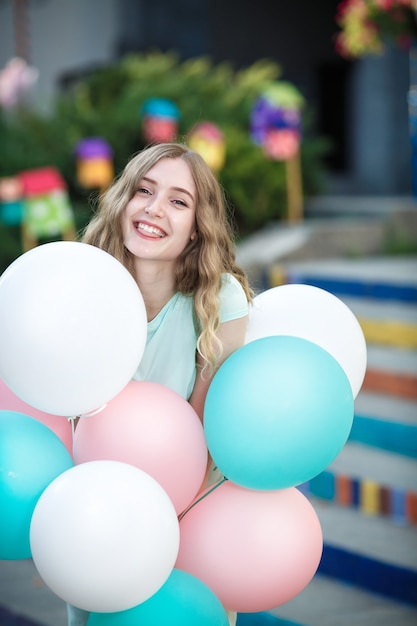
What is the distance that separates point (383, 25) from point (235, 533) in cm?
506

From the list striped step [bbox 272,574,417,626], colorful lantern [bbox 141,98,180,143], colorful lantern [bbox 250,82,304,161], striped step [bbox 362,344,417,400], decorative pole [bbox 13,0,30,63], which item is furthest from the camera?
decorative pole [bbox 13,0,30,63]

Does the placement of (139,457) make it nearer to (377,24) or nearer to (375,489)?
(375,489)

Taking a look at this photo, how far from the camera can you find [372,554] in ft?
9.49

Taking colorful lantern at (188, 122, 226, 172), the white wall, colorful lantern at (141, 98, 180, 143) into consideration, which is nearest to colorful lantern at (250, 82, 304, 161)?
colorful lantern at (188, 122, 226, 172)

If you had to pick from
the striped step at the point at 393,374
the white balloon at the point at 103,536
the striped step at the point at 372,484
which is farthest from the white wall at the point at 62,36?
the white balloon at the point at 103,536

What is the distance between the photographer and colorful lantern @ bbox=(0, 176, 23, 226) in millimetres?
5406

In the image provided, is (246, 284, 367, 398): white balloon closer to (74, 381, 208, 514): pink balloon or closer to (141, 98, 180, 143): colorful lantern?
(74, 381, 208, 514): pink balloon

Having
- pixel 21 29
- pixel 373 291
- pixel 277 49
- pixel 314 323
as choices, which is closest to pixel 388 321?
pixel 373 291

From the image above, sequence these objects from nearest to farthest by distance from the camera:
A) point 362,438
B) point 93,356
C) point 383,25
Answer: point 93,356
point 362,438
point 383,25

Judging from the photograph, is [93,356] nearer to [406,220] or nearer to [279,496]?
[279,496]

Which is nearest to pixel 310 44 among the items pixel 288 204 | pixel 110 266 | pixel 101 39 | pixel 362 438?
pixel 101 39

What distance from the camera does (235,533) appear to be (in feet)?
5.52

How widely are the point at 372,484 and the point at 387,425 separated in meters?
0.43

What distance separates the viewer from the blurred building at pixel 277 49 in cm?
944
